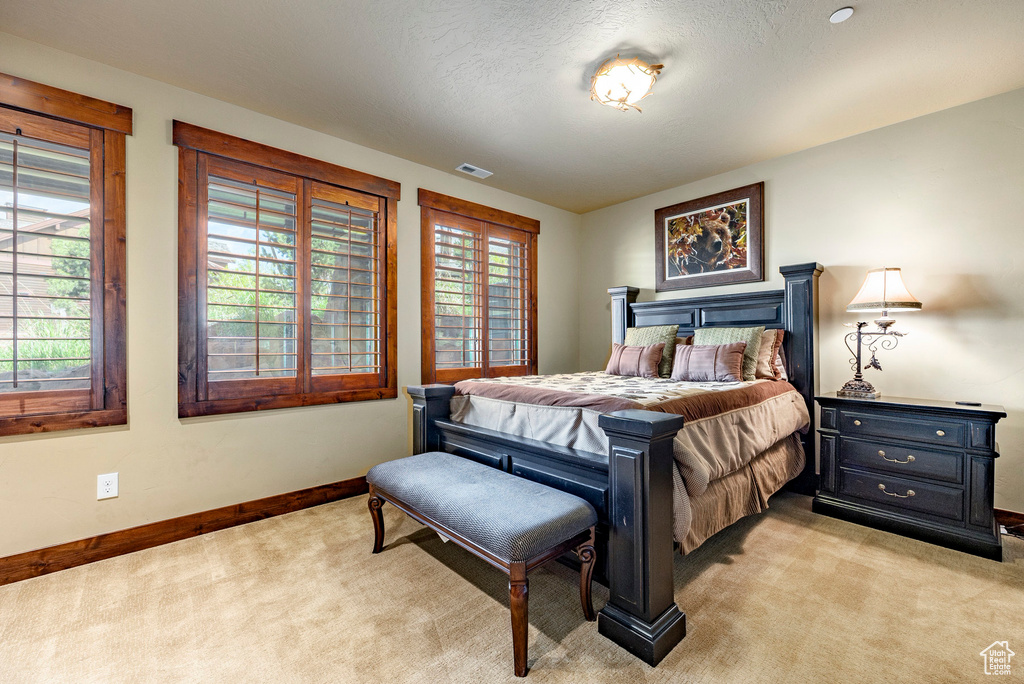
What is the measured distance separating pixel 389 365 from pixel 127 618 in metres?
2.01

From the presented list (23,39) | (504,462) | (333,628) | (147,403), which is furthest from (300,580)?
(23,39)

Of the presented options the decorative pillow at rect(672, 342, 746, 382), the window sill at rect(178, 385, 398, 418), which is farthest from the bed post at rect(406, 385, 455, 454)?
the decorative pillow at rect(672, 342, 746, 382)

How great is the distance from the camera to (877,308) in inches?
104

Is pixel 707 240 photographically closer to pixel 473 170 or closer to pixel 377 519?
pixel 473 170

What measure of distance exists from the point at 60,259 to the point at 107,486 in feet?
3.98

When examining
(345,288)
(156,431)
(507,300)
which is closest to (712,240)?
(507,300)

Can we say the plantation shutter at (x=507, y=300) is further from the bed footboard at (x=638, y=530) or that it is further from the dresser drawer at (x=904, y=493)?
the dresser drawer at (x=904, y=493)

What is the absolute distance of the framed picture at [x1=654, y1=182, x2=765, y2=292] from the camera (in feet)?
11.8

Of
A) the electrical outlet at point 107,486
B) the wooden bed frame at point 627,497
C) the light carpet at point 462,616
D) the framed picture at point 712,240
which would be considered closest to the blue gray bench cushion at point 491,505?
the wooden bed frame at point 627,497

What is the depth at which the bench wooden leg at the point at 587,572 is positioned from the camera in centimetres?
163

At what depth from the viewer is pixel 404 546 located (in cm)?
234

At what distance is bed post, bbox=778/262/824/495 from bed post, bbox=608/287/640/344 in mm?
1361

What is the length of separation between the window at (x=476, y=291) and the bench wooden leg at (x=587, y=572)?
90.6 inches

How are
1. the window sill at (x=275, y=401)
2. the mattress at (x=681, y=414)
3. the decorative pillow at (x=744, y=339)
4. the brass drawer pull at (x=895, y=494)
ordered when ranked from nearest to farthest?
the mattress at (x=681, y=414), the brass drawer pull at (x=895, y=494), the window sill at (x=275, y=401), the decorative pillow at (x=744, y=339)
